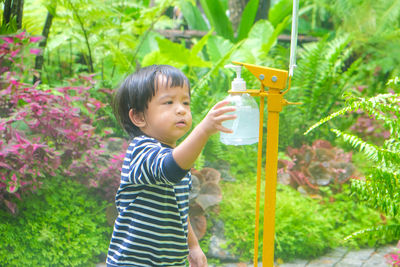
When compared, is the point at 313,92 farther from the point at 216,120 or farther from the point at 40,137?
the point at 216,120

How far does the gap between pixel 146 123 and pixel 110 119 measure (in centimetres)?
255

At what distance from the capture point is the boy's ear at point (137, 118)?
1.84 metres

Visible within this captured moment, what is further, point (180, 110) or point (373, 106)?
point (373, 106)

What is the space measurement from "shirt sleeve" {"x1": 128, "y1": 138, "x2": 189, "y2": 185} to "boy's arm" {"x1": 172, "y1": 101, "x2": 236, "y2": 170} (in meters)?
0.03

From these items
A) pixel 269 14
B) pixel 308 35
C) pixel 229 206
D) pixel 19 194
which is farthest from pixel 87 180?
pixel 308 35

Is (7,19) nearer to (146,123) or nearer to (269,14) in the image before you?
(146,123)

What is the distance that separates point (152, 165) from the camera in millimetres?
1566

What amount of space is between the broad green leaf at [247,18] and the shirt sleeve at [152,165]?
4.64 meters

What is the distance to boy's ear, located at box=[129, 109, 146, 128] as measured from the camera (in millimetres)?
1845

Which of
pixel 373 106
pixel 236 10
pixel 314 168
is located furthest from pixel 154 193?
pixel 236 10

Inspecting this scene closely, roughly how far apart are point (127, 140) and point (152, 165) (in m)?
2.75

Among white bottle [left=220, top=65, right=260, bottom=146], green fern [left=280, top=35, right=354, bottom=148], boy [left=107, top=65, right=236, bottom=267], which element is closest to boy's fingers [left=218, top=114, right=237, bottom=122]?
white bottle [left=220, top=65, right=260, bottom=146]

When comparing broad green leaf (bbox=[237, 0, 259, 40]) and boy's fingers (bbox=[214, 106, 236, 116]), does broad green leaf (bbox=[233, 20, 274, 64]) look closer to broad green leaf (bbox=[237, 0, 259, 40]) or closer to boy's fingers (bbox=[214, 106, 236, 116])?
broad green leaf (bbox=[237, 0, 259, 40])

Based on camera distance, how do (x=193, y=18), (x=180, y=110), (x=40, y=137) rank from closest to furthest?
(x=180, y=110), (x=40, y=137), (x=193, y=18)
